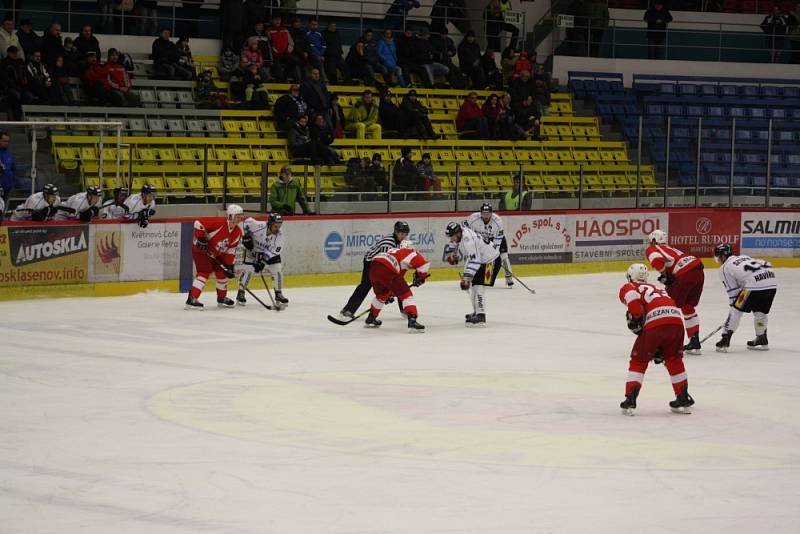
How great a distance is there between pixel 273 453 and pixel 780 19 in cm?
2556

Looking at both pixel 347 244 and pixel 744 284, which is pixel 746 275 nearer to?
pixel 744 284

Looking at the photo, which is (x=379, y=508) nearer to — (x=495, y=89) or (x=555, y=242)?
(x=555, y=242)

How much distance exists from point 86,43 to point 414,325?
9067mm

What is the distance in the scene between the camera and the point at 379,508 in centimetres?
741

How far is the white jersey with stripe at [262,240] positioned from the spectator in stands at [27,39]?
6021 millimetres

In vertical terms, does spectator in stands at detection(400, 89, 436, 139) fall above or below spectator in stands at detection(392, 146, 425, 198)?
above

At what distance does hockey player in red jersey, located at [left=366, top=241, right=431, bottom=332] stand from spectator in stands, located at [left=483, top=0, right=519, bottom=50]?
45.4ft

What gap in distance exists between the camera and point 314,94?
2225cm

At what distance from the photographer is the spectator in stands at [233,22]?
23.4 meters

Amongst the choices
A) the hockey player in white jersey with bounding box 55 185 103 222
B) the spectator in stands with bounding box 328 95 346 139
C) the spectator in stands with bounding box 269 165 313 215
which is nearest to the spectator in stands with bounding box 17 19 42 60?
the hockey player in white jersey with bounding box 55 185 103 222

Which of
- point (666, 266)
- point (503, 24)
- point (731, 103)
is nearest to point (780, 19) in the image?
point (731, 103)

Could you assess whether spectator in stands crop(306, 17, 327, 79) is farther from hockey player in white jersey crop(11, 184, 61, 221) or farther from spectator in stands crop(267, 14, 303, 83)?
hockey player in white jersey crop(11, 184, 61, 221)

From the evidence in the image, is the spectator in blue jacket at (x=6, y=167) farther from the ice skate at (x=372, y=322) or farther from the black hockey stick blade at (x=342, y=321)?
the ice skate at (x=372, y=322)

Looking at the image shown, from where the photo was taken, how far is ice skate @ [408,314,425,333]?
1532 cm
